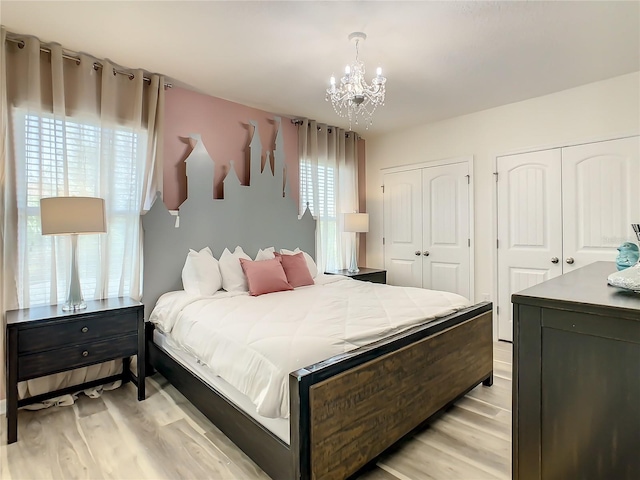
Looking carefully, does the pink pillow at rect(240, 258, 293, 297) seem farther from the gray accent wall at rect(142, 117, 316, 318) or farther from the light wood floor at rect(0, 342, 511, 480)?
the light wood floor at rect(0, 342, 511, 480)

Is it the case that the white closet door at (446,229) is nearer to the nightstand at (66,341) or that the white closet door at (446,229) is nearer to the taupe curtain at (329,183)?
the taupe curtain at (329,183)

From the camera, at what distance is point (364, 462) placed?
172 cm

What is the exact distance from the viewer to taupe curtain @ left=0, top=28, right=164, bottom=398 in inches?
94.3

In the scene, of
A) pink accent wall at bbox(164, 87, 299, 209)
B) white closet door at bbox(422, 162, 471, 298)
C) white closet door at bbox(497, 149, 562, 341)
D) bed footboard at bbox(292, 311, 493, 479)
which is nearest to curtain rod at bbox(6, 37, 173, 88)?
pink accent wall at bbox(164, 87, 299, 209)

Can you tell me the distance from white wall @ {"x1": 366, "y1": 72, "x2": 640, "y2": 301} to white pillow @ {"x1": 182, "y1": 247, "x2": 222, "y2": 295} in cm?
266

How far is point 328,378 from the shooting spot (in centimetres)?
156

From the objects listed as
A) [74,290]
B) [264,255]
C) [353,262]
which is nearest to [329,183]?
[353,262]

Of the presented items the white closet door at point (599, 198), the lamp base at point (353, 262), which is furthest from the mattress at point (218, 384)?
the white closet door at point (599, 198)

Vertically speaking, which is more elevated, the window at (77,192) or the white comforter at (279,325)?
the window at (77,192)

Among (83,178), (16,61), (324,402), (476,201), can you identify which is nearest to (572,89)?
(476,201)

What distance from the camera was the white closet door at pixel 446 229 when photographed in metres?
4.15

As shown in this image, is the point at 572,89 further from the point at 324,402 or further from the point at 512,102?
the point at 324,402

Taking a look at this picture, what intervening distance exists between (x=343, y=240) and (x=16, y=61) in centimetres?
354

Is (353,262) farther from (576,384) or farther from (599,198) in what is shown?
(576,384)
